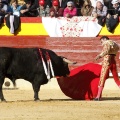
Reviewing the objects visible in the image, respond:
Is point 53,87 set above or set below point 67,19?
below

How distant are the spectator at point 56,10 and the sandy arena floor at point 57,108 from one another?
8.30ft

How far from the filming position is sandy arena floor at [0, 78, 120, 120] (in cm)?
1053

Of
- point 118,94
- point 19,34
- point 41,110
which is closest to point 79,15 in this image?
point 19,34

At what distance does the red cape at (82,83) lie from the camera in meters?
13.6

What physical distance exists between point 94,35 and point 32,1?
1.64 metres

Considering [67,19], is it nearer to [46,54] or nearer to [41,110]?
[46,54]

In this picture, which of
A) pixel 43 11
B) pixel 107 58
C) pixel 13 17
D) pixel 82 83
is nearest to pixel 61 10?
pixel 43 11

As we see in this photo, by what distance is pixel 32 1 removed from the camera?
16797 millimetres

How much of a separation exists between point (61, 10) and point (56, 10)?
0.12 m

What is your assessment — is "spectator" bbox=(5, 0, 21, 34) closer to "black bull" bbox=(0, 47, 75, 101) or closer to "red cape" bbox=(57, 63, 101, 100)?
"red cape" bbox=(57, 63, 101, 100)

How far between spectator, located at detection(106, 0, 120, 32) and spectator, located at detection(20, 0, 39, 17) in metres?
1.68

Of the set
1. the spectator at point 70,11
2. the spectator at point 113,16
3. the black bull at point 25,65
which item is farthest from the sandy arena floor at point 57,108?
the spectator at point 70,11

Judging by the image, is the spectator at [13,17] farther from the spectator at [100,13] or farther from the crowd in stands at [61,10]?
Result: the spectator at [100,13]

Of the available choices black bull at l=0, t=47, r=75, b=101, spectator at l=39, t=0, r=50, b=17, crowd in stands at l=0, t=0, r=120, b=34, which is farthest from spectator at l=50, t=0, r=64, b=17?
black bull at l=0, t=47, r=75, b=101
